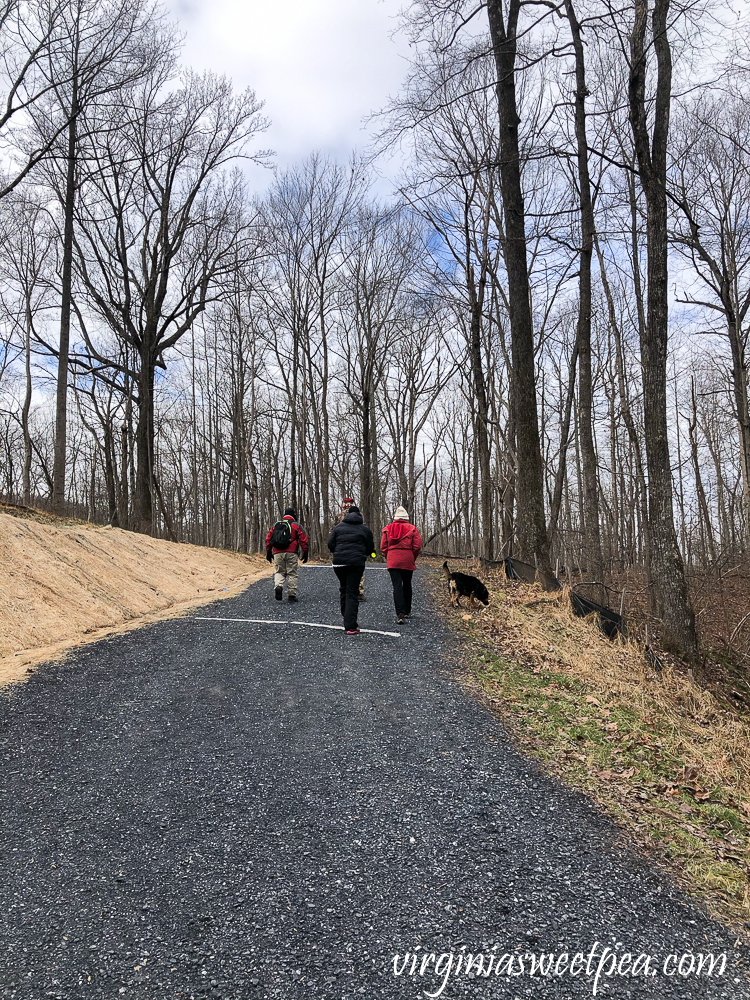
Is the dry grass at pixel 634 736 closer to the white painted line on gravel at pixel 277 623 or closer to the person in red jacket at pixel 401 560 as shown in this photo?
the person in red jacket at pixel 401 560

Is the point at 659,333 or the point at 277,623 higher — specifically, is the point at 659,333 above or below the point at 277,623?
above

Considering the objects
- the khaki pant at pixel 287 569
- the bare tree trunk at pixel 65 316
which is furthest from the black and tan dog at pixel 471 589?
the bare tree trunk at pixel 65 316

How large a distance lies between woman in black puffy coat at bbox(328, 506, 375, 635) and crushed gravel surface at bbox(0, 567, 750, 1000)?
8.67 ft

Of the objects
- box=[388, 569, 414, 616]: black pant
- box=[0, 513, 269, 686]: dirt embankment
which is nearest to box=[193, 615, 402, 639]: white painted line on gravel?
box=[388, 569, 414, 616]: black pant

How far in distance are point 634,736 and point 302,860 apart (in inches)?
123

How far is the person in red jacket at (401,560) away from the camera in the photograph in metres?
9.11

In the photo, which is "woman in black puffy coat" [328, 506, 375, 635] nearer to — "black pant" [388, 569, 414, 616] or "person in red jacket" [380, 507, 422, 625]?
"person in red jacket" [380, 507, 422, 625]

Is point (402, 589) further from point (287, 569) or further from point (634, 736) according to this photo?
point (634, 736)

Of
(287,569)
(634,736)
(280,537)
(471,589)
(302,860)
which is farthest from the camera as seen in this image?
(287,569)

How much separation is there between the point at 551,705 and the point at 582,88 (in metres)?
12.5

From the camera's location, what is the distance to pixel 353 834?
345 cm

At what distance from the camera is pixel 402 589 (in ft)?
30.2

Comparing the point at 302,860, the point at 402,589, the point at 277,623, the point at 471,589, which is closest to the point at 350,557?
the point at 402,589

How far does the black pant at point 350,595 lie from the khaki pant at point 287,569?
2.92 meters
